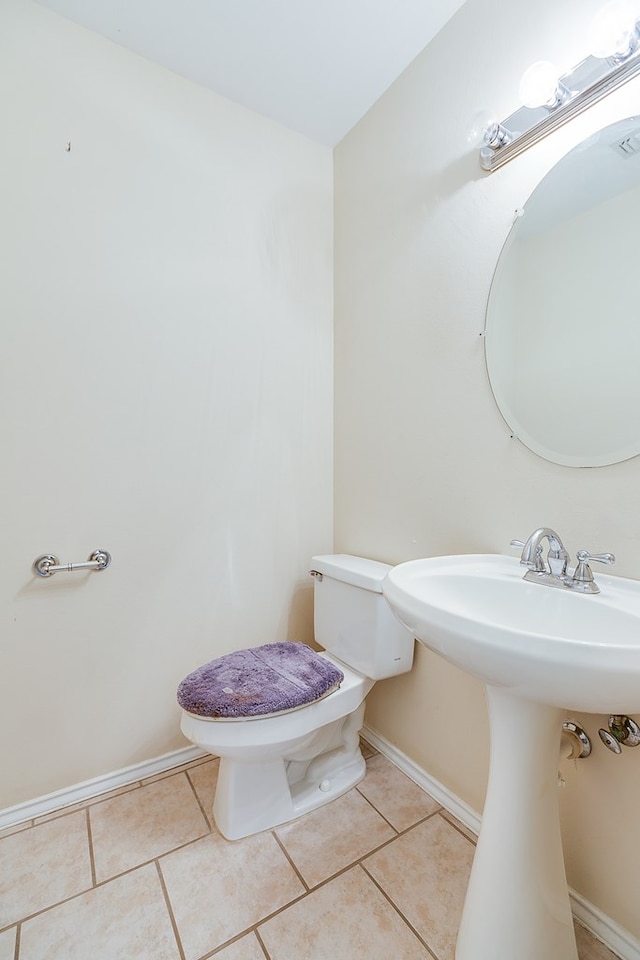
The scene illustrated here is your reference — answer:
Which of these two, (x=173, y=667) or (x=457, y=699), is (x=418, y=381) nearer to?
(x=457, y=699)

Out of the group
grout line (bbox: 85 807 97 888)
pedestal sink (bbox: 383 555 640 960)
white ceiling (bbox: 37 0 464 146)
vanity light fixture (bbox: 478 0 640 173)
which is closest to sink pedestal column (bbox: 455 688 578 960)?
pedestal sink (bbox: 383 555 640 960)

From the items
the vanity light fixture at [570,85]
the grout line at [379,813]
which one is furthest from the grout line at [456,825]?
the vanity light fixture at [570,85]

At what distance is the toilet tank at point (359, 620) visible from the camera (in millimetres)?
1315

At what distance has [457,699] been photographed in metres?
1.25

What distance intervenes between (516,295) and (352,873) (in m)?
1.54

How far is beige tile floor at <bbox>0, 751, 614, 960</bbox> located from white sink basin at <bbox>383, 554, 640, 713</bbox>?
735mm

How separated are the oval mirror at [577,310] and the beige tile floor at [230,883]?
110 cm

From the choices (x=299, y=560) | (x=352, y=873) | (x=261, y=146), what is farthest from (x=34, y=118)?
(x=352, y=873)

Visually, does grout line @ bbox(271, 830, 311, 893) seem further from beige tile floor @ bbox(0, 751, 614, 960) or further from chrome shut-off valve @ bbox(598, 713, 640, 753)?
chrome shut-off valve @ bbox(598, 713, 640, 753)

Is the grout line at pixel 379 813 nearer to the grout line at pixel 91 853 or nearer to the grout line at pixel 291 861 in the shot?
the grout line at pixel 291 861

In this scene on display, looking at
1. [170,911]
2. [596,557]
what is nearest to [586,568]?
[596,557]

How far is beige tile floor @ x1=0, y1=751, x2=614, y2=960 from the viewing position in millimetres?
899

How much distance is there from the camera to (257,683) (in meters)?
1.16

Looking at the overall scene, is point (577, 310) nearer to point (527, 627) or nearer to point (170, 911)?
point (527, 627)
